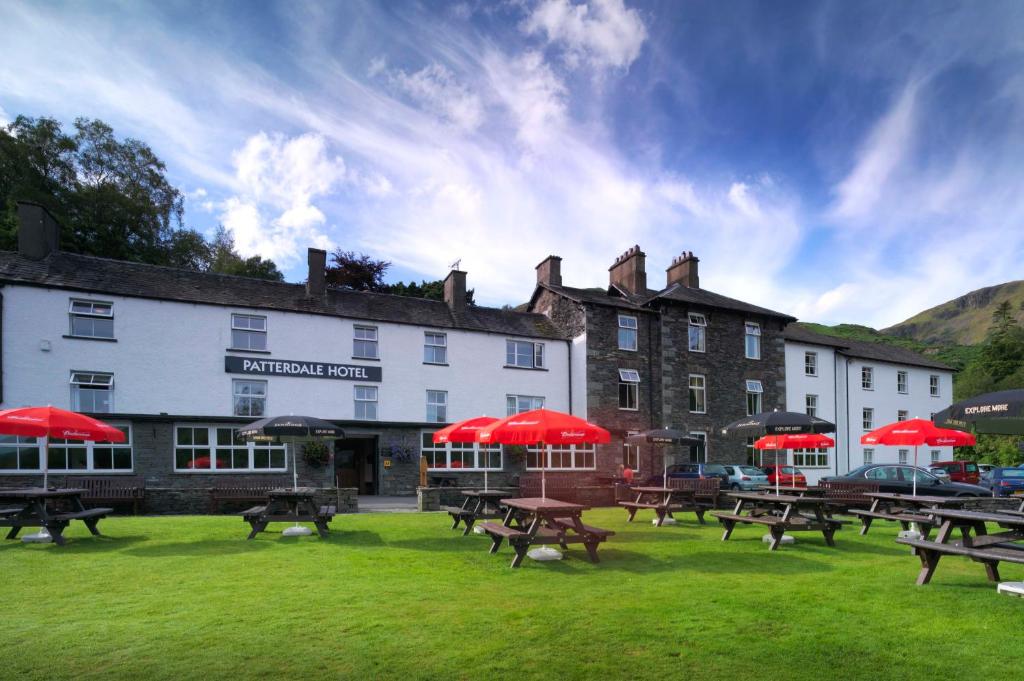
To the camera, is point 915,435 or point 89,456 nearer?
point 915,435

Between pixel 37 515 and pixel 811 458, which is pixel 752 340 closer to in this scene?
pixel 811 458

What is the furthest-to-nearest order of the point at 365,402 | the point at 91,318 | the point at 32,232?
the point at 365,402, the point at 32,232, the point at 91,318

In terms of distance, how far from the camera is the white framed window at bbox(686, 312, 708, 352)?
103 feet

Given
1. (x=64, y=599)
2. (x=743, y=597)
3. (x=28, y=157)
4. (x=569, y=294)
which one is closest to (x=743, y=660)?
(x=743, y=597)

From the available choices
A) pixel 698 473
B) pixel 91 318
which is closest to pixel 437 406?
pixel 698 473

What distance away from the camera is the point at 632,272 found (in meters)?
32.9

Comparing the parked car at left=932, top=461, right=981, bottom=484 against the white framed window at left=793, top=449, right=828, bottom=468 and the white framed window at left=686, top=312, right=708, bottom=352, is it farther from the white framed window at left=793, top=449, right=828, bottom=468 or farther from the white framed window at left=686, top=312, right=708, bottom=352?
the white framed window at left=686, top=312, right=708, bottom=352

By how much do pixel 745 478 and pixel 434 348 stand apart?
12960 mm

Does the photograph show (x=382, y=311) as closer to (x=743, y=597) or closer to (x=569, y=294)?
(x=569, y=294)

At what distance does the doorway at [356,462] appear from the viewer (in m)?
25.9

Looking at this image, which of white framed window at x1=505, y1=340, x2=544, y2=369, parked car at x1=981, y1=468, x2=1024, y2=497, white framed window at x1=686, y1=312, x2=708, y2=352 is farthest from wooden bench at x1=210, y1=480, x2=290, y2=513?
parked car at x1=981, y1=468, x2=1024, y2=497

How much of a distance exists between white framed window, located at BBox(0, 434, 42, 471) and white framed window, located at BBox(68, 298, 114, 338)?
3555mm

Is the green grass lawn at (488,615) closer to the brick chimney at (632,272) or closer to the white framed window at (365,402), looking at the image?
the white framed window at (365,402)

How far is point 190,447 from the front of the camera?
22.0m
